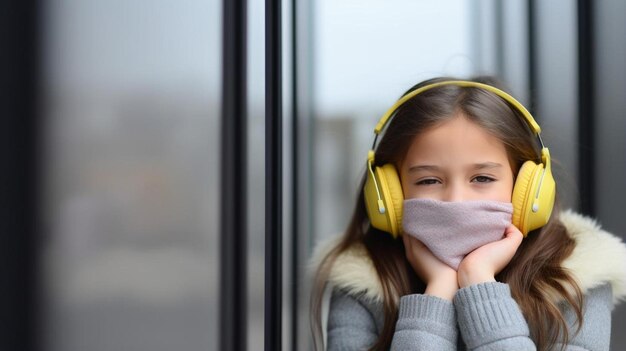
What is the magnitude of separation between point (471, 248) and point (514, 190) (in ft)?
0.37

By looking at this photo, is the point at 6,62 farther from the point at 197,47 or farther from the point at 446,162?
the point at 446,162

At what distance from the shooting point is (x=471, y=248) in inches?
39.6

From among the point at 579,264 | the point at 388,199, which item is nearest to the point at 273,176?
the point at 388,199

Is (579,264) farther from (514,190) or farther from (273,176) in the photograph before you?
(273,176)

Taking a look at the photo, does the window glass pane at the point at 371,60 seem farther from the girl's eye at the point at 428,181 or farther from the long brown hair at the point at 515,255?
the girl's eye at the point at 428,181

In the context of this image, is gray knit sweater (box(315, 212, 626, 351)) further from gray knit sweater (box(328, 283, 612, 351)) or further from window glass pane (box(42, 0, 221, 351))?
window glass pane (box(42, 0, 221, 351))

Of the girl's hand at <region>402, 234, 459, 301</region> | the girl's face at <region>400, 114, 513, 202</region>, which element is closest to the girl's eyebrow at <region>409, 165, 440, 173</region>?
the girl's face at <region>400, 114, 513, 202</region>

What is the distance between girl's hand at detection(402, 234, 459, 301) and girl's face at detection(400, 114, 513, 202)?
0.09m

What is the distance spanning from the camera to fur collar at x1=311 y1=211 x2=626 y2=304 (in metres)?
1.01

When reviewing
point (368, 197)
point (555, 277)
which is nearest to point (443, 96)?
point (368, 197)

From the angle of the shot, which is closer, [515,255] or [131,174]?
[131,174]

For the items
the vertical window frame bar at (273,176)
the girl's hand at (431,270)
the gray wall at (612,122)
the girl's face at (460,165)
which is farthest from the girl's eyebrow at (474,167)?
the gray wall at (612,122)

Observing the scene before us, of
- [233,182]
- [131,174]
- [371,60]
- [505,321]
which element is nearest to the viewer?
[131,174]

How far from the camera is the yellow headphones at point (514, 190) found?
0.99 meters
